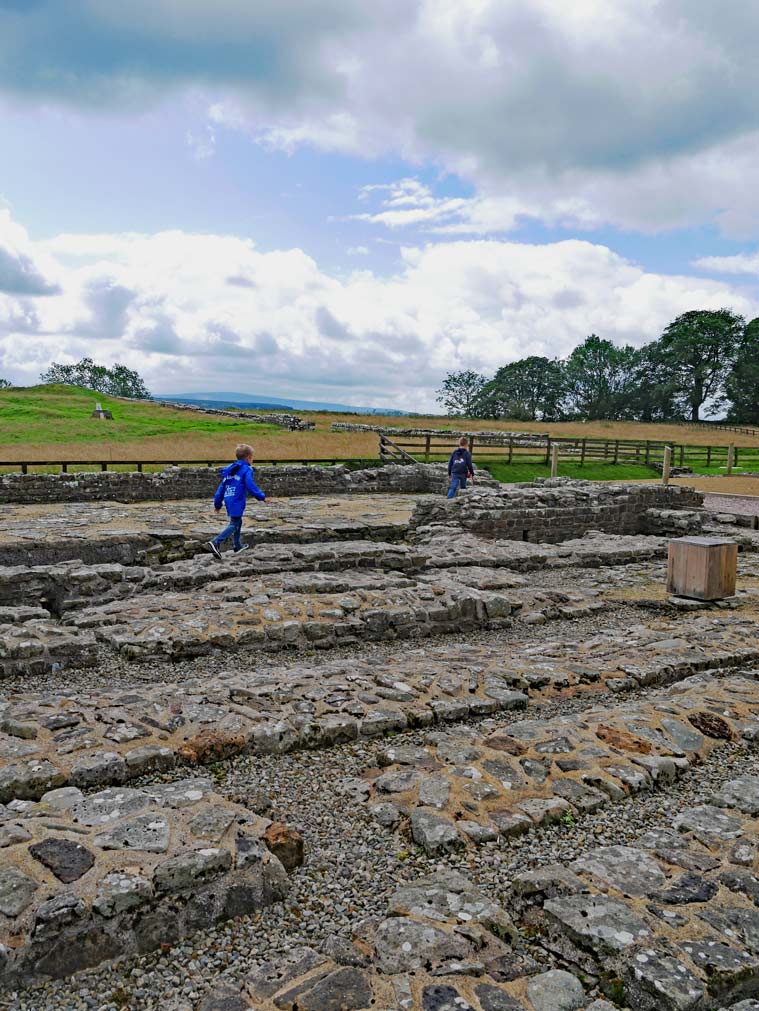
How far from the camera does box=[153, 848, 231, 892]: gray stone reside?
302 centimetres

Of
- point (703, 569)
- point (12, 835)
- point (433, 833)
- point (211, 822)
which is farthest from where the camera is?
point (703, 569)

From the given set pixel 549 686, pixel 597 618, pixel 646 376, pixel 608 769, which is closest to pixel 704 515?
pixel 597 618

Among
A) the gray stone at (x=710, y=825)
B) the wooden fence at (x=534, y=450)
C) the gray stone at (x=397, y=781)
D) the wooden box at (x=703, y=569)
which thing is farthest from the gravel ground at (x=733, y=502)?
the gray stone at (x=397, y=781)

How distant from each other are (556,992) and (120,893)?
1.86 metres

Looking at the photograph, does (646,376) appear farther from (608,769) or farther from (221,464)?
(608,769)

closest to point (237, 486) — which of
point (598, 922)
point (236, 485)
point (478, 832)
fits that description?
point (236, 485)

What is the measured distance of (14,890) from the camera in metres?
2.89

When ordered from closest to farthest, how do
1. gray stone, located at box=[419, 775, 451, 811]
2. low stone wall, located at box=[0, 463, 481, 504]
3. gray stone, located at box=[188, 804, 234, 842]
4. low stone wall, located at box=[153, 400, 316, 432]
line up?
gray stone, located at box=[188, 804, 234, 842] < gray stone, located at box=[419, 775, 451, 811] < low stone wall, located at box=[0, 463, 481, 504] < low stone wall, located at box=[153, 400, 316, 432]

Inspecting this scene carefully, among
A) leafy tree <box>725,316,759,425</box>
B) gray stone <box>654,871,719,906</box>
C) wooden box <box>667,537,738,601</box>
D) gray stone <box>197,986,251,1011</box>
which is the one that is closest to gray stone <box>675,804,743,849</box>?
gray stone <box>654,871,719,906</box>

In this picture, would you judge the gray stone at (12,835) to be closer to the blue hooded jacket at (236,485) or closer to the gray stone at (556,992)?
the gray stone at (556,992)

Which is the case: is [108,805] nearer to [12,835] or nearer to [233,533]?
[12,835]

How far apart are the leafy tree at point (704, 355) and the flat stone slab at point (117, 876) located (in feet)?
245

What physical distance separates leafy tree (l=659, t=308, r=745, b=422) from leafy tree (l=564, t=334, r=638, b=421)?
19.8ft

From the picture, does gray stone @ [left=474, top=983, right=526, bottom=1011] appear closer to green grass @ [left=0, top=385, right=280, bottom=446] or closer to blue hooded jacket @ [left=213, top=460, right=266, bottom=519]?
blue hooded jacket @ [left=213, top=460, right=266, bottom=519]
